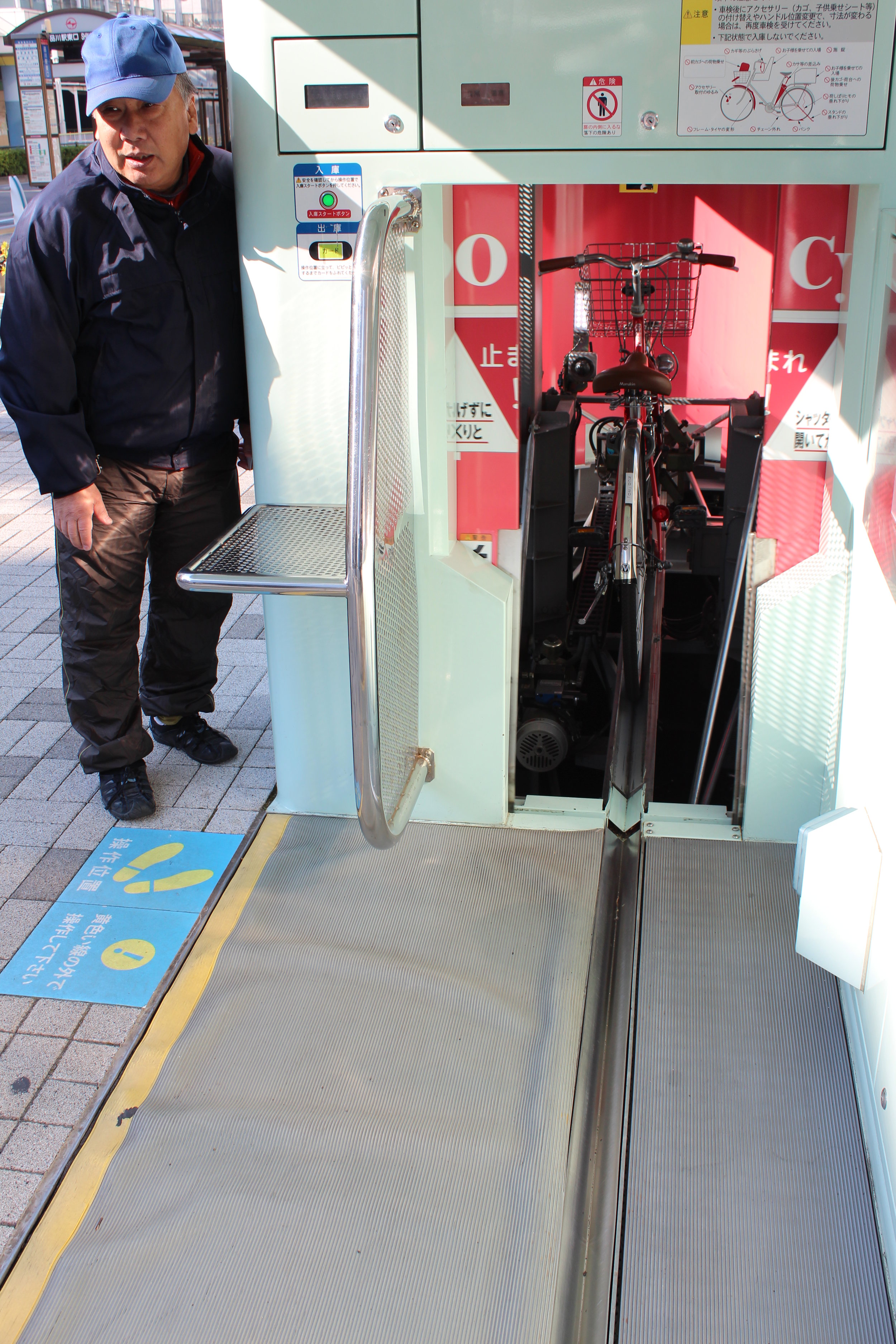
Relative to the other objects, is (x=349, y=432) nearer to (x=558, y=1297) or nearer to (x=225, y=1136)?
(x=225, y=1136)

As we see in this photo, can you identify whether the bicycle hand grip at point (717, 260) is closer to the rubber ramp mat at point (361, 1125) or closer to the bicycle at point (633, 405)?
the bicycle at point (633, 405)

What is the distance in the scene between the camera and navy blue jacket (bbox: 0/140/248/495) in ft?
8.85

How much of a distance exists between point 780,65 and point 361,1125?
2.39m

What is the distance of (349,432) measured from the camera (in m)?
2.07

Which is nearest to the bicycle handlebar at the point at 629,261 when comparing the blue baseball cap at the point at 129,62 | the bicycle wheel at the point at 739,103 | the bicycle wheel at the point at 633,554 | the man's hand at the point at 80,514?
the bicycle wheel at the point at 633,554

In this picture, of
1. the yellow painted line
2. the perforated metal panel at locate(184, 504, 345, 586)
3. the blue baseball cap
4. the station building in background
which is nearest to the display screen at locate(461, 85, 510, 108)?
the blue baseball cap

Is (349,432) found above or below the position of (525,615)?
above

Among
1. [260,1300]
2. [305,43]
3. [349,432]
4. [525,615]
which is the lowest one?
[260,1300]

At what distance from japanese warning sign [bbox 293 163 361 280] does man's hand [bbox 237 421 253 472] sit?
2.11ft

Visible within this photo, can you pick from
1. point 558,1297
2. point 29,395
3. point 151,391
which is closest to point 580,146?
point 151,391

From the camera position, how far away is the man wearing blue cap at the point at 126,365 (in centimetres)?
267

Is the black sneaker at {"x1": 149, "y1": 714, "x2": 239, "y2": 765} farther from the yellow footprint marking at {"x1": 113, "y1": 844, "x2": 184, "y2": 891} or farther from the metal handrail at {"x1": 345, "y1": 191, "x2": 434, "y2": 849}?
the metal handrail at {"x1": 345, "y1": 191, "x2": 434, "y2": 849}

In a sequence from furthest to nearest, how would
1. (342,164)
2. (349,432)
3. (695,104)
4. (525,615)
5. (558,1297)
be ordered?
(525,615) < (342,164) < (695,104) < (349,432) < (558,1297)

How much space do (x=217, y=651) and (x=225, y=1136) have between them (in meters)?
2.38
